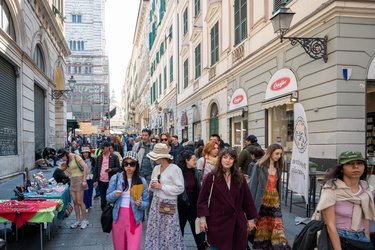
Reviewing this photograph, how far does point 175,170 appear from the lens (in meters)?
4.46

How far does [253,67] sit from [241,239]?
1043cm

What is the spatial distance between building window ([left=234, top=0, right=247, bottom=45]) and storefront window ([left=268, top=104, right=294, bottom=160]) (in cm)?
407

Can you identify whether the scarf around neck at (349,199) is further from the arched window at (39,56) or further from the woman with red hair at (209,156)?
the arched window at (39,56)

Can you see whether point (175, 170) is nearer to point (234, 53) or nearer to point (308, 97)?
point (308, 97)

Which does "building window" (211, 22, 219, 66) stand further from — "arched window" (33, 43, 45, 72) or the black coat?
the black coat

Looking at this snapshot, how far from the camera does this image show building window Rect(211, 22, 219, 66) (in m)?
18.0

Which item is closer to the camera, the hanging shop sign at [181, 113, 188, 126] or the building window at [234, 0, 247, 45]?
the building window at [234, 0, 247, 45]

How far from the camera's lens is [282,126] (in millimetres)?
11406

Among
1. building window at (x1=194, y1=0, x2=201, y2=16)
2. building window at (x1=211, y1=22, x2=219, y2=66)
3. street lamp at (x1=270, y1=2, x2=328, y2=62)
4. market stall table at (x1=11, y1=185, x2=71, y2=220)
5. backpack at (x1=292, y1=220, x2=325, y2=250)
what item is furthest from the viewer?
building window at (x1=194, y1=0, x2=201, y2=16)

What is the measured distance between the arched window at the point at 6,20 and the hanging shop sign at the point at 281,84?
9574mm

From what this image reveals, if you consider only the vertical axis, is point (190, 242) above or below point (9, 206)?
below

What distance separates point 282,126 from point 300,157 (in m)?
5.07

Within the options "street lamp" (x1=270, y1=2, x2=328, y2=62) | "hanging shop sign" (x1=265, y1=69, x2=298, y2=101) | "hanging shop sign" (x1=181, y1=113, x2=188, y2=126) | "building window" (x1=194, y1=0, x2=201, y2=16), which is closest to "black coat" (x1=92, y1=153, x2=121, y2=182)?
"street lamp" (x1=270, y1=2, x2=328, y2=62)

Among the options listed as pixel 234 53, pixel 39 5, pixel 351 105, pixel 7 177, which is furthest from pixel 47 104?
pixel 351 105
